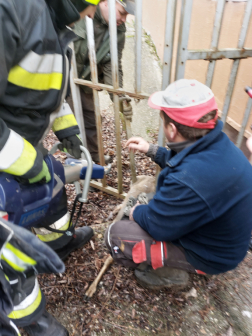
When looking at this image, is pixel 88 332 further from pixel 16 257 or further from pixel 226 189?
pixel 226 189

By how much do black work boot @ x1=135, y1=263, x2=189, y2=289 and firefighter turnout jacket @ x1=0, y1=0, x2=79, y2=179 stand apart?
141 cm

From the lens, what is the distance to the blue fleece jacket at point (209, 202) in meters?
1.58

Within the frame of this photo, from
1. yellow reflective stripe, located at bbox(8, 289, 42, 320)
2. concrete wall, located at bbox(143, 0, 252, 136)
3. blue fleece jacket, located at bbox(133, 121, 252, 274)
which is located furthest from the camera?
concrete wall, located at bbox(143, 0, 252, 136)

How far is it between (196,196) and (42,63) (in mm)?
1274

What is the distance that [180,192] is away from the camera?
64.2 inches

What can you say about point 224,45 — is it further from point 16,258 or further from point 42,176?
point 16,258

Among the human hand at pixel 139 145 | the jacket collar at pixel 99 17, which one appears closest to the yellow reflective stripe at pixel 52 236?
the human hand at pixel 139 145

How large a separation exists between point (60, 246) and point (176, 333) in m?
1.28

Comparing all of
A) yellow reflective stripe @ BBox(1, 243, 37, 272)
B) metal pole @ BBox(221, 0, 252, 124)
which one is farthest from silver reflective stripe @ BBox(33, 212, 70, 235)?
metal pole @ BBox(221, 0, 252, 124)

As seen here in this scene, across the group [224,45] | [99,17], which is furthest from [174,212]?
[224,45]

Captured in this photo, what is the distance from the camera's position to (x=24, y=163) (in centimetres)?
152

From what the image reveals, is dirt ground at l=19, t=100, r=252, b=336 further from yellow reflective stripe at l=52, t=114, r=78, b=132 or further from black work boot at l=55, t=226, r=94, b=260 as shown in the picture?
yellow reflective stripe at l=52, t=114, r=78, b=132

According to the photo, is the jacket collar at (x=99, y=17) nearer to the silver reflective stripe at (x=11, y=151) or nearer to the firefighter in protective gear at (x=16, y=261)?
the silver reflective stripe at (x=11, y=151)

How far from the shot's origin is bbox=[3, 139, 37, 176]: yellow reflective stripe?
4.91 feet
